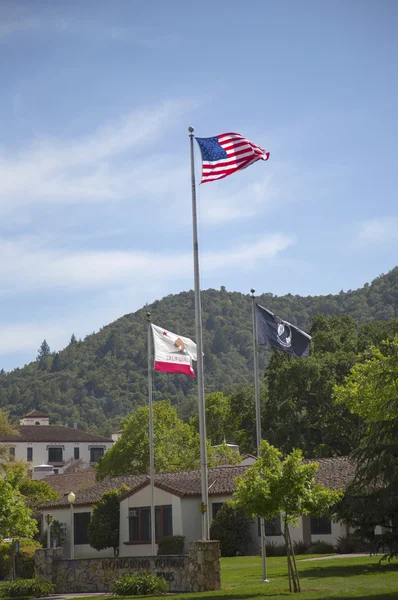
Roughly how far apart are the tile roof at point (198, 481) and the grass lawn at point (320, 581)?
24.8 ft

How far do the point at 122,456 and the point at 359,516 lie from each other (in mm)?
42531

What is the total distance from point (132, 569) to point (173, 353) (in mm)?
6979

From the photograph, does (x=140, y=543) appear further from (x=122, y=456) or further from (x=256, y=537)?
(x=122, y=456)

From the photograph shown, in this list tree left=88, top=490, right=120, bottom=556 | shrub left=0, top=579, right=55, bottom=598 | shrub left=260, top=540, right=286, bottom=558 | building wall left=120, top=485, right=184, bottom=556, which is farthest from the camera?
tree left=88, top=490, right=120, bottom=556

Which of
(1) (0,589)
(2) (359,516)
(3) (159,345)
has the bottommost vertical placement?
(1) (0,589)

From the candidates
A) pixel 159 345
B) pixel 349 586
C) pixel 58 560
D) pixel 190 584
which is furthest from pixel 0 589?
pixel 349 586

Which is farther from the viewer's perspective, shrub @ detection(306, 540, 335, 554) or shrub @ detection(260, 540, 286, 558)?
shrub @ detection(260, 540, 286, 558)

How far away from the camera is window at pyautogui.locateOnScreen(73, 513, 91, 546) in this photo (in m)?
47.6

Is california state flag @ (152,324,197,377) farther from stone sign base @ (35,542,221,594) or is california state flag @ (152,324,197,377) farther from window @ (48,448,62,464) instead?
window @ (48,448,62,464)

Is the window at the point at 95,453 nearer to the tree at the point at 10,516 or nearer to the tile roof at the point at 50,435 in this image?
the tile roof at the point at 50,435

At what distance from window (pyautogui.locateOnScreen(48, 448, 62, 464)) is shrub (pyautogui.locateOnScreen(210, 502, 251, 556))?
57.0m

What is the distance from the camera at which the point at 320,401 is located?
59.5m

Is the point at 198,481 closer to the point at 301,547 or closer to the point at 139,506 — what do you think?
the point at 139,506

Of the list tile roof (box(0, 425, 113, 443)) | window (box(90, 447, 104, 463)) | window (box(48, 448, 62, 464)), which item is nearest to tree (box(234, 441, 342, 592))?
tile roof (box(0, 425, 113, 443))
